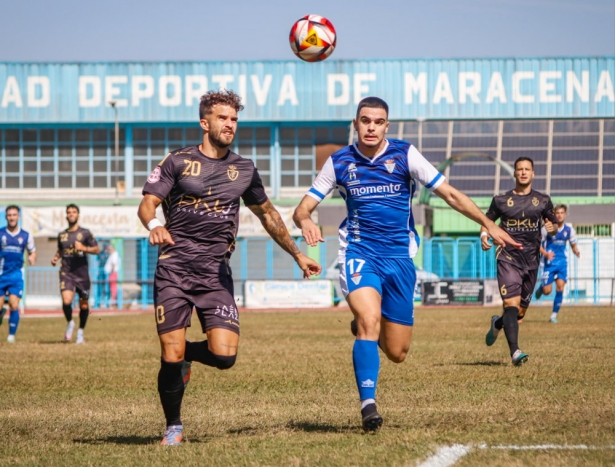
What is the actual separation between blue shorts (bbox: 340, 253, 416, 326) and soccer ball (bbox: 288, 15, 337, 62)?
17.6 ft

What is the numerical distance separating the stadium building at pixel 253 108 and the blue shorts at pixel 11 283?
23.0 metres

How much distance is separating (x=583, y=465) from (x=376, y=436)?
5.26ft

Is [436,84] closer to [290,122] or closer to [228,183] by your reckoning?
[290,122]

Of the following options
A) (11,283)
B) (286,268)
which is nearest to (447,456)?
(11,283)

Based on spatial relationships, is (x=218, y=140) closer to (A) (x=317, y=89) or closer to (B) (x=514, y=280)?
(B) (x=514, y=280)

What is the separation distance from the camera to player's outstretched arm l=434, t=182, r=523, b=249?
23.5 feet

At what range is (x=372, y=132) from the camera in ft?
25.3

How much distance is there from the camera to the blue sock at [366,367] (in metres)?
7.27

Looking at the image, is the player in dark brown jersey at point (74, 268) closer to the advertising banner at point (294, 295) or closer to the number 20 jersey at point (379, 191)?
the number 20 jersey at point (379, 191)

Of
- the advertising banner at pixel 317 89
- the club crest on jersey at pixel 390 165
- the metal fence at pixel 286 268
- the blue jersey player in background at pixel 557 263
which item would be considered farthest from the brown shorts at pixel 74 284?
the advertising banner at pixel 317 89

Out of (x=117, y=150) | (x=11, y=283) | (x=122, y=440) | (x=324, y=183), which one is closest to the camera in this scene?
(x=122, y=440)

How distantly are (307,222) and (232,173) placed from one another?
66 centimetres

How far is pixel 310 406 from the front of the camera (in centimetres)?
883

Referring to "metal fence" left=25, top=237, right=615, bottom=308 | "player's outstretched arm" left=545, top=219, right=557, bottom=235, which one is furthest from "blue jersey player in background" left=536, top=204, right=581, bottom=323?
"metal fence" left=25, top=237, right=615, bottom=308
